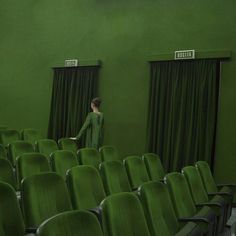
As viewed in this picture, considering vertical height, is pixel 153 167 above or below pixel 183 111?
below

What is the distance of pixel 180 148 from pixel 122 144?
1.22 meters

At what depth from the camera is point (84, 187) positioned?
3041 millimetres

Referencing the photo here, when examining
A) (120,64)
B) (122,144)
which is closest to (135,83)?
(120,64)

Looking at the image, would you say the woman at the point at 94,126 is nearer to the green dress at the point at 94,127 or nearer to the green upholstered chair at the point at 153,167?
the green dress at the point at 94,127

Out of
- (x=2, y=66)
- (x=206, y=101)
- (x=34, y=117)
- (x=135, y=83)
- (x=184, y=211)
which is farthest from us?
(x=2, y=66)

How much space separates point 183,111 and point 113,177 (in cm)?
344

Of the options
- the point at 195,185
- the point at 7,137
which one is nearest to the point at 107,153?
the point at 195,185

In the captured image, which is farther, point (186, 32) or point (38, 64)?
point (38, 64)

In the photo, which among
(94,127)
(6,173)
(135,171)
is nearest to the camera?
(6,173)

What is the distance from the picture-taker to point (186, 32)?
22.8 ft

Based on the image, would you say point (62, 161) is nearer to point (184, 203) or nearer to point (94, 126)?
point (184, 203)

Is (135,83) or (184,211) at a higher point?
(135,83)

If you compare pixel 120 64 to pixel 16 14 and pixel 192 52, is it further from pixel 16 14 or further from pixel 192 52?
pixel 16 14

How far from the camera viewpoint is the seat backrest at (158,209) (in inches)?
97.6
